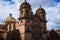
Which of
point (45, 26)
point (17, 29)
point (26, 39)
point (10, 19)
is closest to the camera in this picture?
point (26, 39)

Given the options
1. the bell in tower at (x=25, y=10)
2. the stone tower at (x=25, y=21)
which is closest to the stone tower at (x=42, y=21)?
the bell in tower at (x=25, y=10)

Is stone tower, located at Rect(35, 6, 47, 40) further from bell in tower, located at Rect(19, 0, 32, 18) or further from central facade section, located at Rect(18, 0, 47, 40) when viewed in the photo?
bell in tower, located at Rect(19, 0, 32, 18)

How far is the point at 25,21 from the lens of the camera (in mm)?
35500

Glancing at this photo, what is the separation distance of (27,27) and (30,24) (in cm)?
111

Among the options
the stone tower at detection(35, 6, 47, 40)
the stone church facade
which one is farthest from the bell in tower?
the stone tower at detection(35, 6, 47, 40)

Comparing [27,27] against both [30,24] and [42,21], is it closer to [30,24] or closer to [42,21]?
[30,24]

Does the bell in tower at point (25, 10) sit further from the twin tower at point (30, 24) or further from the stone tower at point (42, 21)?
the stone tower at point (42, 21)

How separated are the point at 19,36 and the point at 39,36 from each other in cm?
529

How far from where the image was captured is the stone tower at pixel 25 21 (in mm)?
35188

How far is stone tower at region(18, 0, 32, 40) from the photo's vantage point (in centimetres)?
3519

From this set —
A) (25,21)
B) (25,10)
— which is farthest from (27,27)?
(25,10)

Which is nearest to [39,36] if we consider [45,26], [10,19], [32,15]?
[45,26]

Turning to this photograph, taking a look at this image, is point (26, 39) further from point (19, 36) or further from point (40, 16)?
point (40, 16)

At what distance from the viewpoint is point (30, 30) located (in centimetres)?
3600
